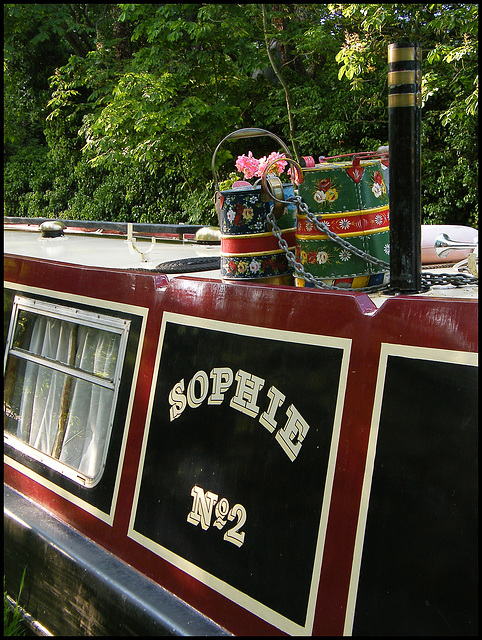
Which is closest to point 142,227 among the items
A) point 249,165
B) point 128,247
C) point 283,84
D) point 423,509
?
point 128,247

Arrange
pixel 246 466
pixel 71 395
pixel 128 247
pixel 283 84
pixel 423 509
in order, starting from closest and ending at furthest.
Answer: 1. pixel 423 509
2. pixel 246 466
3. pixel 71 395
4. pixel 128 247
5. pixel 283 84

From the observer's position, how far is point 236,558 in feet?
6.57

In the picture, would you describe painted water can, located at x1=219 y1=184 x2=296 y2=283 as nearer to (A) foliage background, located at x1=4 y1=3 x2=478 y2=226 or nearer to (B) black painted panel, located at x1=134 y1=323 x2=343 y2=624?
(B) black painted panel, located at x1=134 y1=323 x2=343 y2=624

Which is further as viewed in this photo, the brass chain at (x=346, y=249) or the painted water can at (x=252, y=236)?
the painted water can at (x=252, y=236)

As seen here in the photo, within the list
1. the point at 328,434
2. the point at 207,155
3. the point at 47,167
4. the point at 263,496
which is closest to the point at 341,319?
the point at 328,434

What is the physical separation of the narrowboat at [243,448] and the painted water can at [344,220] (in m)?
0.04

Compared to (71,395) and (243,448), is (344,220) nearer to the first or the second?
(243,448)

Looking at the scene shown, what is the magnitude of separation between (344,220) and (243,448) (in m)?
0.74

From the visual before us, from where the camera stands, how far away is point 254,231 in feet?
7.10

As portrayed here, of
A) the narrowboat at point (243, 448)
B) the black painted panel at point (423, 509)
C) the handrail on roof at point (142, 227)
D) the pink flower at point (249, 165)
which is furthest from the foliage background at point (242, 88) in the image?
the black painted panel at point (423, 509)

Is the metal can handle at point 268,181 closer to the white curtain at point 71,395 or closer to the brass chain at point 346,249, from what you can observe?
the brass chain at point 346,249

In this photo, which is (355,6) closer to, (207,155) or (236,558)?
(207,155)

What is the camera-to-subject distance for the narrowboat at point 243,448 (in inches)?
62.2

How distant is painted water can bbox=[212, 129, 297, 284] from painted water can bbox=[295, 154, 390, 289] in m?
0.12
